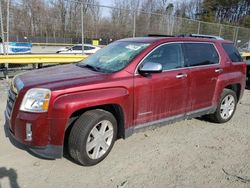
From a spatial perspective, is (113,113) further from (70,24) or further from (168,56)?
(70,24)

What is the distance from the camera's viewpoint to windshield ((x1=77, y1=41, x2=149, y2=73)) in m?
3.99

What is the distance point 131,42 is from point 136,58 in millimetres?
735

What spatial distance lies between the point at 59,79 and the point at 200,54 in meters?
2.74

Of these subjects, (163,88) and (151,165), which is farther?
(163,88)

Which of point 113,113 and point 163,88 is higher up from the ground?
point 163,88

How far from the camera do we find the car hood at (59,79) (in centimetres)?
333

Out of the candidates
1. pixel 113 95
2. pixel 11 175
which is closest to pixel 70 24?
pixel 113 95

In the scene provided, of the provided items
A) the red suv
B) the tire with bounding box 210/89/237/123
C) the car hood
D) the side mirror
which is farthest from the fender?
the car hood

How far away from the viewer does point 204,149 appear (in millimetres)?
4289

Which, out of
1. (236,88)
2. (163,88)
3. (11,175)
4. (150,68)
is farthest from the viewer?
(236,88)

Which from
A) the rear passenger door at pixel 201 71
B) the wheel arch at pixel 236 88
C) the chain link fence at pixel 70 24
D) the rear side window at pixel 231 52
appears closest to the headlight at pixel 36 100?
the rear passenger door at pixel 201 71

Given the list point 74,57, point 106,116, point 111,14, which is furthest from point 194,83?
point 111,14

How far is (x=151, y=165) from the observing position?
12.2 feet

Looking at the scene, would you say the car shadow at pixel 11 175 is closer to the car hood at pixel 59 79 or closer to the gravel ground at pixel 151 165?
the gravel ground at pixel 151 165
